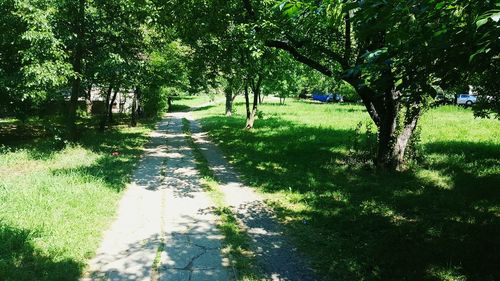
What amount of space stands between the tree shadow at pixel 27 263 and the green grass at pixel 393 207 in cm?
354

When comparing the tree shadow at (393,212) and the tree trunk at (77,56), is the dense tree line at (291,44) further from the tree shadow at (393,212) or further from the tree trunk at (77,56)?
the tree shadow at (393,212)

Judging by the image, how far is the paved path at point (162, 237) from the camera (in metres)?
5.66

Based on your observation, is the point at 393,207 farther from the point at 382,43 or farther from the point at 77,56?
the point at 77,56

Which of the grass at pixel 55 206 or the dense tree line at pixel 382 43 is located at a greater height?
the dense tree line at pixel 382 43

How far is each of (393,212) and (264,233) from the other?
2597 millimetres

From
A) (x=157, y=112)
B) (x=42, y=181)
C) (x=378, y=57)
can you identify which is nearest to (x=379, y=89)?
(x=378, y=57)

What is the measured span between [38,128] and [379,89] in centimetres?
2436

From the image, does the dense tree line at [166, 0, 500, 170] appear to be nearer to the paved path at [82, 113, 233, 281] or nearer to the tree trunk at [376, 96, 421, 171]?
the tree trunk at [376, 96, 421, 171]

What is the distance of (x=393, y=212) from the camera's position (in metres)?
7.75

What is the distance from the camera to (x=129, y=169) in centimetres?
1188

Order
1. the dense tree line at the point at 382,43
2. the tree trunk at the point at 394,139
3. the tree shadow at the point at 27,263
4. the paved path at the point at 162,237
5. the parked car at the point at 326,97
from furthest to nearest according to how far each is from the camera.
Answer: the parked car at the point at 326,97 → the tree trunk at the point at 394,139 → the paved path at the point at 162,237 → the tree shadow at the point at 27,263 → the dense tree line at the point at 382,43

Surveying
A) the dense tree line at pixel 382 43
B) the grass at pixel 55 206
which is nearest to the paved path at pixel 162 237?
the grass at pixel 55 206

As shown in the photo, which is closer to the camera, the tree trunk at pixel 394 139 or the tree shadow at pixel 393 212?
the tree shadow at pixel 393 212

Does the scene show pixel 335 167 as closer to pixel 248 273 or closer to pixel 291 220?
pixel 291 220
